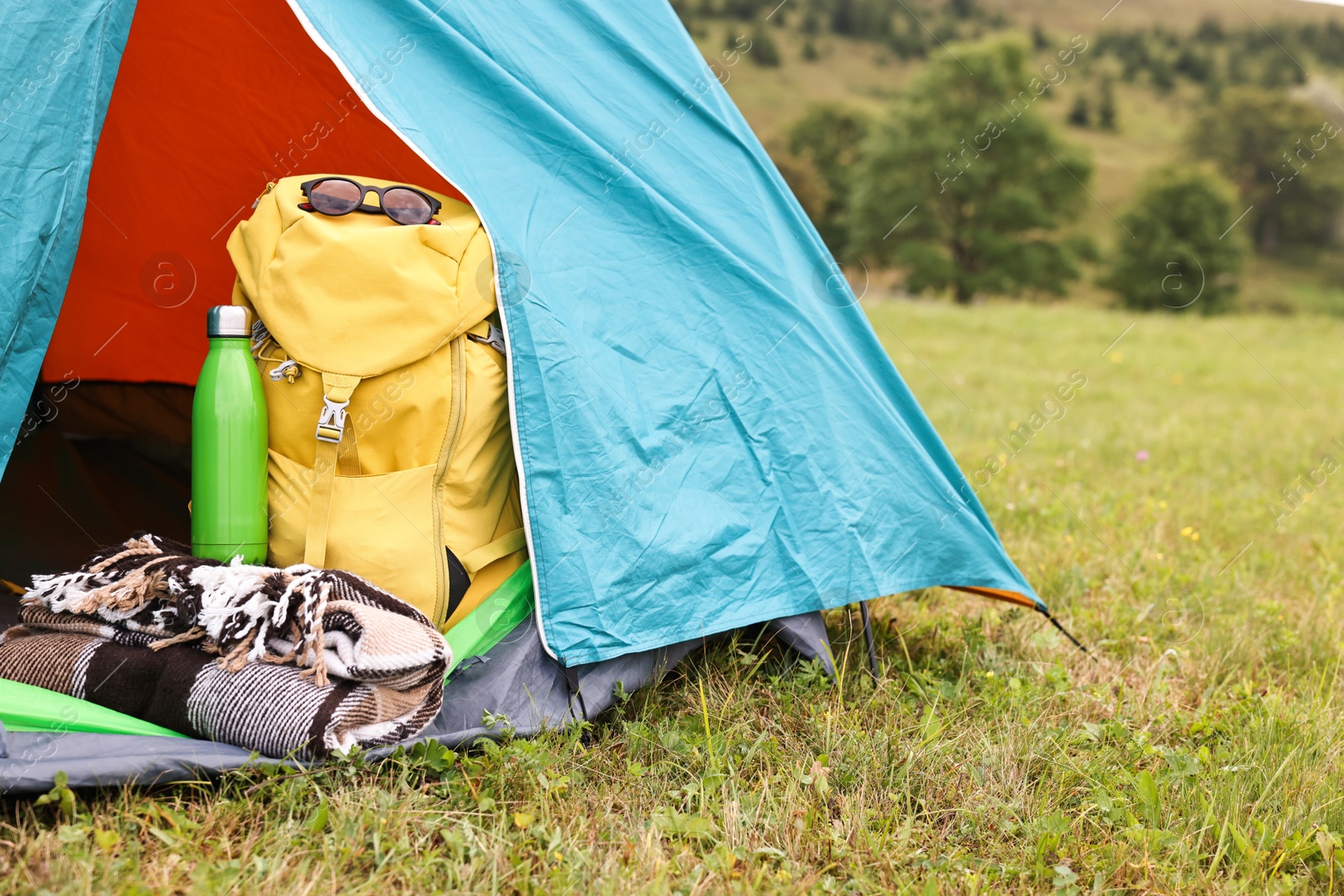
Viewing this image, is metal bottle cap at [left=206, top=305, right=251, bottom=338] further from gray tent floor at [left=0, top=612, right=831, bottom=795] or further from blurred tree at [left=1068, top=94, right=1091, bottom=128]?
blurred tree at [left=1068, top=94, right=1091, bottom=128]

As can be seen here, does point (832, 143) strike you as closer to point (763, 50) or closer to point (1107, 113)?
point (763, 50)

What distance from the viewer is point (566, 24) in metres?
2.20

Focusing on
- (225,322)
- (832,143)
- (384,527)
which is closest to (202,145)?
(225,322)

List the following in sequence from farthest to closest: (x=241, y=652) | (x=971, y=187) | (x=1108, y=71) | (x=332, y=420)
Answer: (x=1108, y=71) → (x=971, y=187) → (x=332, y=420) → (x=241, y=652)

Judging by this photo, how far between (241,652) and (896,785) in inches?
51.4

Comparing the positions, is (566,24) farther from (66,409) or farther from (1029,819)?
(66,409)

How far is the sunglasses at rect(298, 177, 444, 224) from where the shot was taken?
1952 mm

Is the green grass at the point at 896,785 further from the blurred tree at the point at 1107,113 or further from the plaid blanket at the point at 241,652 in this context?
Result: the blurred tree at the point at 1107,113

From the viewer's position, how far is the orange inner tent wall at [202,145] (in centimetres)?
242

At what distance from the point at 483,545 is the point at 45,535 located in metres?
1.58

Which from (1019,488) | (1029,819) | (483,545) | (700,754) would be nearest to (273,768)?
(483,545)

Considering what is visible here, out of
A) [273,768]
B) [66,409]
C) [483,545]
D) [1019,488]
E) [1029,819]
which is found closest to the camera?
[273,768]

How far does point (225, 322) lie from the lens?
1855 millimetres

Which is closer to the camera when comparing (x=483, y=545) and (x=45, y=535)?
(x=483, y=545)
